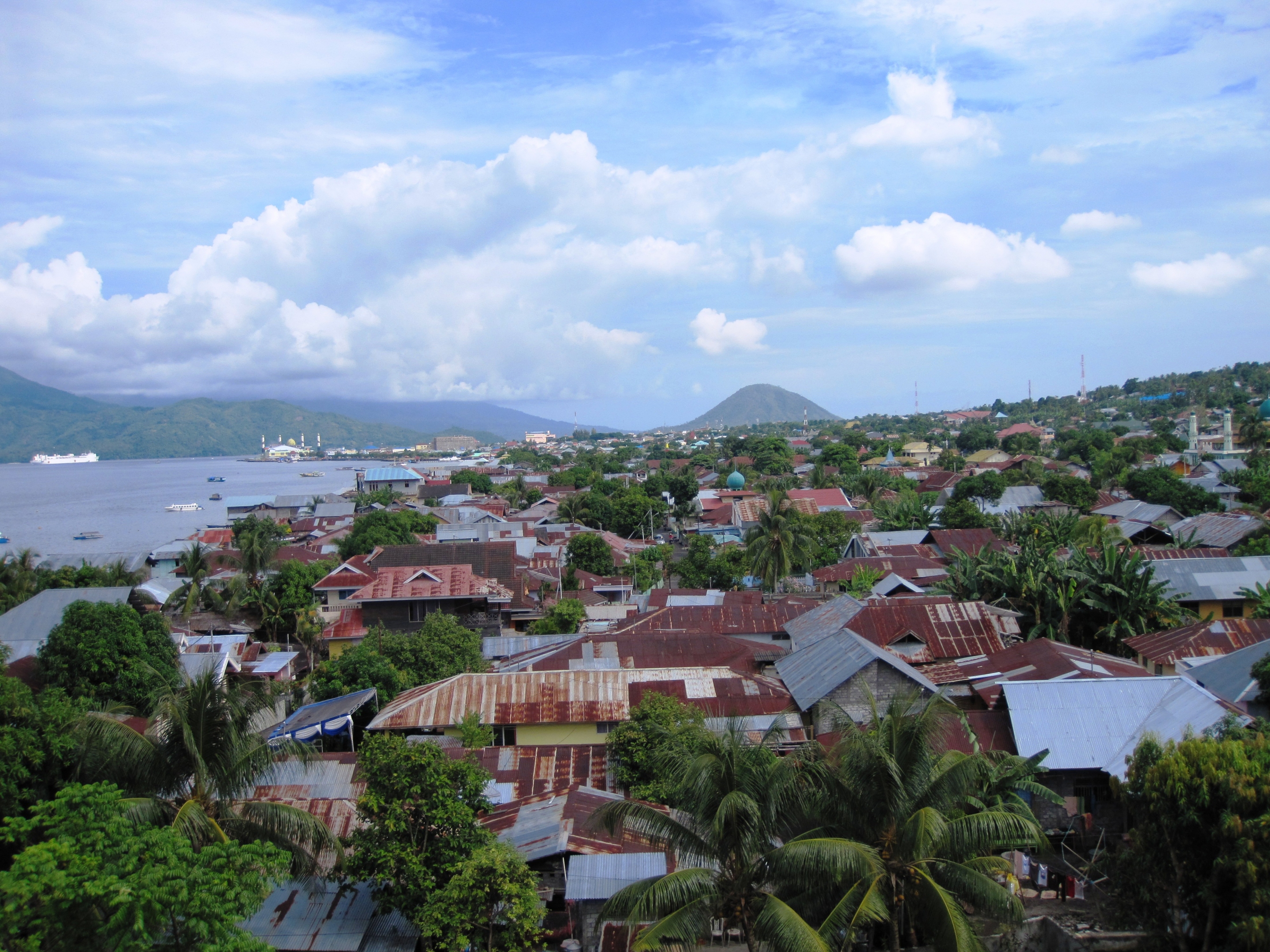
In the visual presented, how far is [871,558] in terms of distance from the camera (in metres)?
38.7

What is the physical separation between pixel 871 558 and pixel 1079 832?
24.6 meters

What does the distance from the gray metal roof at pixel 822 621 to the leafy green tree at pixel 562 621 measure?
26.5 ft

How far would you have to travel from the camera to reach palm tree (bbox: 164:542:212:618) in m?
35.5

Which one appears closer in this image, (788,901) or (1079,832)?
(788,901)

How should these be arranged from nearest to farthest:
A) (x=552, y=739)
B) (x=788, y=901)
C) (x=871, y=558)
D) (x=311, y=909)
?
(x=788, y=901) < (x=311, y=909) < (x=552, y=739) < (x=871, y=558)

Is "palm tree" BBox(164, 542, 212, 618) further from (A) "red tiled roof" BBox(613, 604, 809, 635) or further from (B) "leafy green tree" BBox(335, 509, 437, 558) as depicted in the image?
(A) "red tiled roof" BBox(613, 604, 809, 635)

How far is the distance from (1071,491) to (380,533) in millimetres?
48276

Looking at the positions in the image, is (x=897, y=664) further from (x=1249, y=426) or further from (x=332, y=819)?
(x=1249, y=426)

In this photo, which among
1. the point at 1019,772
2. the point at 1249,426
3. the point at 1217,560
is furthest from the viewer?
the point at 1249,426

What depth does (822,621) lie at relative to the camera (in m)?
25.7

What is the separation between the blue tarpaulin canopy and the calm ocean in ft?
138

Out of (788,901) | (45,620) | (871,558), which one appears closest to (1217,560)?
(871,558)

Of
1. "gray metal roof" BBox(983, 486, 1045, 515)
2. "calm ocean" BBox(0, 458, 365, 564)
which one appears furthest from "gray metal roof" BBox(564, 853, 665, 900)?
"gray metal roof" BBox(983, 486, 1045, 515)

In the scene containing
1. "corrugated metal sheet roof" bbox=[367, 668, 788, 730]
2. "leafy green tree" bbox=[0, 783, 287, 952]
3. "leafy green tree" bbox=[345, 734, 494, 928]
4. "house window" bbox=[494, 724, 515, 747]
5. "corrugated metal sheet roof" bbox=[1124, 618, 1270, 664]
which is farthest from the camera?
"corrugated metal sheet roof" bbox=[1124, 618, 1270, 664]
